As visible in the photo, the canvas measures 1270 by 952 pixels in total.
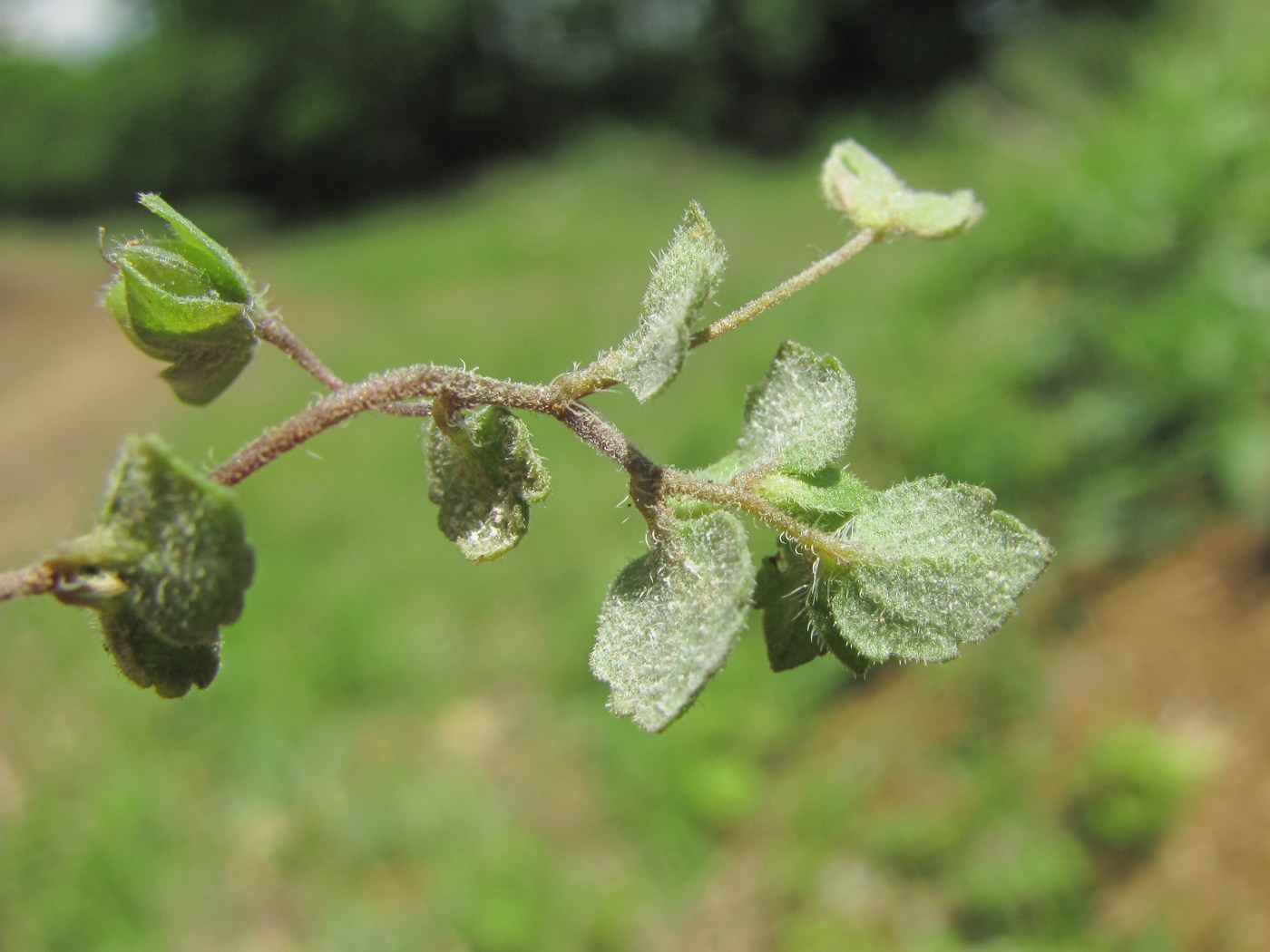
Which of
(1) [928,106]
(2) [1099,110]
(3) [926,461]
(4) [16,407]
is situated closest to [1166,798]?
(3) [926,461]

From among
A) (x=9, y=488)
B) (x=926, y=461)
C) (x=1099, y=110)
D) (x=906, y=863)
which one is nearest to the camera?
(x=906, y=863)

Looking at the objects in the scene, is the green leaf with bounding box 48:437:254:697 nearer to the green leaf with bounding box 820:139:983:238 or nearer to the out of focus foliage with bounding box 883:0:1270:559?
the green leaf with bounding box 820:139:983:238

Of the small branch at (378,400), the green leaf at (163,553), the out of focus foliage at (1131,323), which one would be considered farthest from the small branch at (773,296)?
the out of focus foliage at (1131,323)

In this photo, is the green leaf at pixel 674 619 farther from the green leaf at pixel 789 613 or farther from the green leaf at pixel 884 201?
the green leaf at pixel 884 201

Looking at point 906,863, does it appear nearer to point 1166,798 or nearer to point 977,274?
point 1166,798

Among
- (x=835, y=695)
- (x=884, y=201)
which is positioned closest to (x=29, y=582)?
(x=884, y=201)

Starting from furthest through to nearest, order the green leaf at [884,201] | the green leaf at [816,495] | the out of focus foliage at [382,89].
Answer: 1. the out of focus foliage at [382,89]
2. the green leaf at [884,201]
3. the green leaf at [816,495]

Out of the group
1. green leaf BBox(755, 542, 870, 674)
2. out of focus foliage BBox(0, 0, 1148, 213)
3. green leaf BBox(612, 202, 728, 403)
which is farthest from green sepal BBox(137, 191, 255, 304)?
out of focus foliage BBox(0, 0, 1148, 213)
